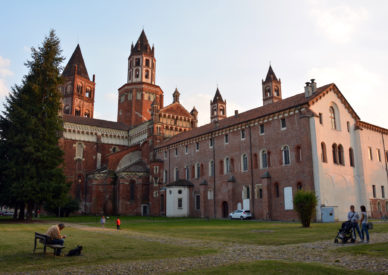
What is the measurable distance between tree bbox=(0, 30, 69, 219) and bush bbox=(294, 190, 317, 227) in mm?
22680

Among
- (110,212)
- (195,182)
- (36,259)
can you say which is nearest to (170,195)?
(195,182)

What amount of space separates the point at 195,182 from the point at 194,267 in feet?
128

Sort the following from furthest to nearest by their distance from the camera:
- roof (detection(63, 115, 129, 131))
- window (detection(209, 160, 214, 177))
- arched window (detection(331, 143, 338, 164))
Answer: roof (detection(63, 115, 129, 131)), window (detection(209, 160, 214, 177)), arched window (detection(331, 143, 338, 164))

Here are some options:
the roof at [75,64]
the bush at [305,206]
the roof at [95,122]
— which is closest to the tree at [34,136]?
the bush at [305,206]

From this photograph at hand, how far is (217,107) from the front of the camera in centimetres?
6612

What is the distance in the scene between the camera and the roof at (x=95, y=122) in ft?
202

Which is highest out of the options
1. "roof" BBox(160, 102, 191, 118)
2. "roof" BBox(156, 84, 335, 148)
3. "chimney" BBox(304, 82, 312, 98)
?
"roof" BBox(160, 102, 191, 118)

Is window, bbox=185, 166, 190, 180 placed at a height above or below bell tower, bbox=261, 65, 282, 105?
below

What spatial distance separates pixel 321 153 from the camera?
108 feet

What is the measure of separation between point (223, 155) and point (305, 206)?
757 inches

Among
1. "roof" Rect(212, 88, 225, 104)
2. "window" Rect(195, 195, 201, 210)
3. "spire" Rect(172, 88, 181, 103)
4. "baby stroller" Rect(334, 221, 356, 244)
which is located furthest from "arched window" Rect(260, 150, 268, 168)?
"roof" Rect(212, 88, 225, 104)

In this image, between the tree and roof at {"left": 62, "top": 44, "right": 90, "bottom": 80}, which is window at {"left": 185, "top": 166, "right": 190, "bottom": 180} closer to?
the tree

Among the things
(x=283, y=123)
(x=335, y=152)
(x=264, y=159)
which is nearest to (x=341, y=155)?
(x=335, y=152)

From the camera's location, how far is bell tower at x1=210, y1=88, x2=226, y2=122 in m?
66.1
